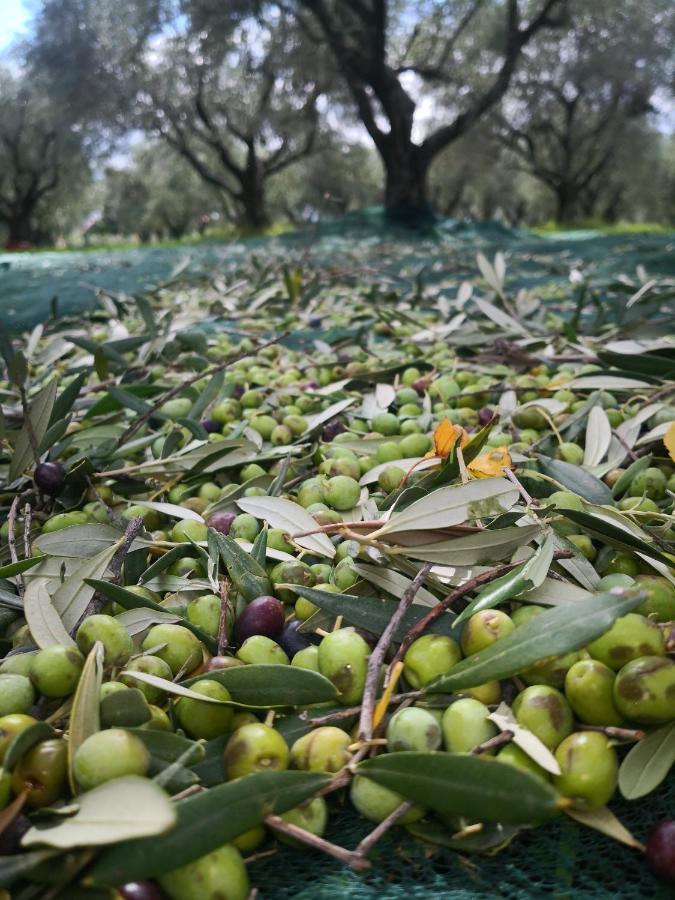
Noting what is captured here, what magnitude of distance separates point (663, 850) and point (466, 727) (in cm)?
23

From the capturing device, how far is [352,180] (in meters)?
28.2

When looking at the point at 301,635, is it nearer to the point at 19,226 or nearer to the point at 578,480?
the point at 578,480

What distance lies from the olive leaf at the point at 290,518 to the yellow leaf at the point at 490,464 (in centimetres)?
29

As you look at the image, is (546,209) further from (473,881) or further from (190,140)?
(473,881)

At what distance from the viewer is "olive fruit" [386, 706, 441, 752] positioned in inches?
31.5

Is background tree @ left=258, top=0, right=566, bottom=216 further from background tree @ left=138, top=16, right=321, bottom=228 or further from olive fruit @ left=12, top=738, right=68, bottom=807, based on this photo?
olive fruit @ left=12, top=738, right=68, bottom=807

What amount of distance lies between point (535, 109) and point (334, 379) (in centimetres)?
2343

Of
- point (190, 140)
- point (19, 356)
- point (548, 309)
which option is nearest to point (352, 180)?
point (190, 140)

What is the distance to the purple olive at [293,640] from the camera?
1054 millimetres

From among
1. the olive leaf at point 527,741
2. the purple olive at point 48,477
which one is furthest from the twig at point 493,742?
the purple olive at point 48,477

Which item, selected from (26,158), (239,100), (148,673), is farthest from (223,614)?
(26,158)

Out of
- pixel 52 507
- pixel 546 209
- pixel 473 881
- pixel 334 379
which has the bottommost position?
pixel 473 881

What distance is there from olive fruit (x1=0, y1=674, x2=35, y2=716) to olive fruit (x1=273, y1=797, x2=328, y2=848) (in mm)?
349

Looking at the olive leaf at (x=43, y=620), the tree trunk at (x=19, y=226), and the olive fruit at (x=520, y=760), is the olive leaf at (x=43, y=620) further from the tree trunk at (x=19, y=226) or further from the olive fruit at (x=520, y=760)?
the tree trunk at (x=19, y=226)
